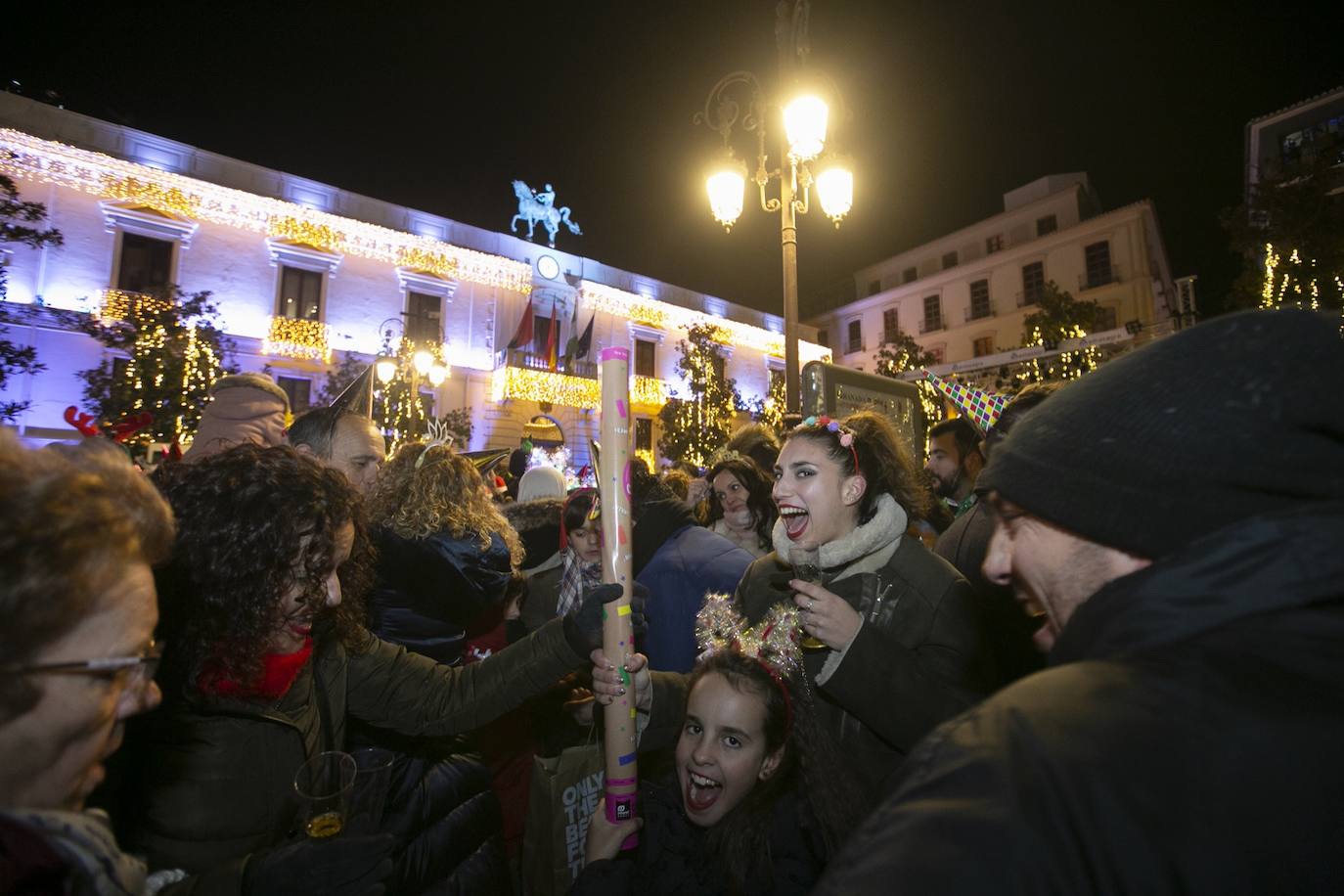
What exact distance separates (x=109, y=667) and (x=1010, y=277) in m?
44.3

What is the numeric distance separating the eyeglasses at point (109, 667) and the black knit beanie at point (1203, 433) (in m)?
1.50

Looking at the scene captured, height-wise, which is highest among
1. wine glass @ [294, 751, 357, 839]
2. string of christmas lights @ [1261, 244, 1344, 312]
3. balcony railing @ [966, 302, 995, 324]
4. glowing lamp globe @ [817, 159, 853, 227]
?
balcony railing @ [966, 302, 995, 324]

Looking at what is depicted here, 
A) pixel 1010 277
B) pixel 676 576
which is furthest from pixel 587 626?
pixel 1010 277

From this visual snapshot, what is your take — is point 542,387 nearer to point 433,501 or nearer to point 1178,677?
point 433,501

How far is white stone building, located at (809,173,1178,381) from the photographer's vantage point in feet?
109

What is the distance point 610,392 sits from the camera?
196 cm

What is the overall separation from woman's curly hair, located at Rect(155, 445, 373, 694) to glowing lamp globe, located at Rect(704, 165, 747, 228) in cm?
618

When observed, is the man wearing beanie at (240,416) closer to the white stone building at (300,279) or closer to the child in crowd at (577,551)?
the child in crowd at (577,551)

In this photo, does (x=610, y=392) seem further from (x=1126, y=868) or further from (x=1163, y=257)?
(x=1163, y=257)

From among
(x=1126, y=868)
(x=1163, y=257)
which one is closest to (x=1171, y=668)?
(x=1126, y=868)

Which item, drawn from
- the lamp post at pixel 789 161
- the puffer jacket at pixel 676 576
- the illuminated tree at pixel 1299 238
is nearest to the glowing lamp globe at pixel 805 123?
the lamp post at pixel 789 161

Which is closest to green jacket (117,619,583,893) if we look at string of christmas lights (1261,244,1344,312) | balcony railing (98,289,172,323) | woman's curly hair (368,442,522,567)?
woman's curly hair (368,442,522,567)

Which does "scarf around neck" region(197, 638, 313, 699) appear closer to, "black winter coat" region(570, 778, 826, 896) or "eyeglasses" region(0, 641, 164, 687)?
"eyeglasses" region(0, 641, 164, 687)

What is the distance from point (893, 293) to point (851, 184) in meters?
40.2
